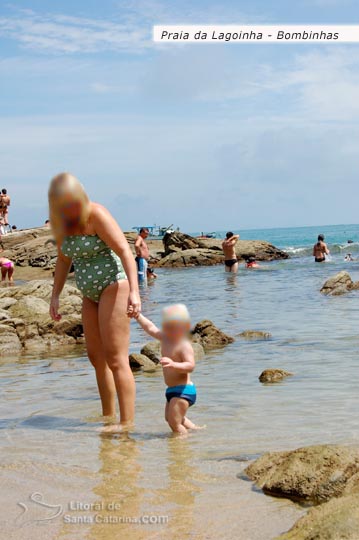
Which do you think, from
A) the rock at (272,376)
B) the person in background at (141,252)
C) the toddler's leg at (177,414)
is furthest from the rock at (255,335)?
the person in background at (141,252)

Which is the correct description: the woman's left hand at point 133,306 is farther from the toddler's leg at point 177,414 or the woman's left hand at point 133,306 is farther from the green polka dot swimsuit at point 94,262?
the toddler's leg at point 177,414

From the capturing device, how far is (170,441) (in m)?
4.91

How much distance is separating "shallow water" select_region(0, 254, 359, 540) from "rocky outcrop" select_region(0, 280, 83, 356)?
96 cm

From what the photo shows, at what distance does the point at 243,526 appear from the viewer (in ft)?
10.7

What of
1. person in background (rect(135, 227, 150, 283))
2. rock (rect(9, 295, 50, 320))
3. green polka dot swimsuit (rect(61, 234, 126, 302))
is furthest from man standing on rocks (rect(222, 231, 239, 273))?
green polka dot swimsuit (rect(61, 234, 126, 302))

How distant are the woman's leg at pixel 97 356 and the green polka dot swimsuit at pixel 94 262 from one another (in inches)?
5.7

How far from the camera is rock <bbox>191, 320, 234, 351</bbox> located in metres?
9.68

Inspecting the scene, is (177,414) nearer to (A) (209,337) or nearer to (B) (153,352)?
(B) (153,352)

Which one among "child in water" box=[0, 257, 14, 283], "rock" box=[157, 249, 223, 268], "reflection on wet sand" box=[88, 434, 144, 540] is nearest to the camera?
"reflection on wet sand" box=[88, 434, 144, 540]

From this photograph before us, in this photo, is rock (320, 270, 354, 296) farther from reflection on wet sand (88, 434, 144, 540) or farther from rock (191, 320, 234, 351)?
reflection on wet sand (88, 434, 144, 540)

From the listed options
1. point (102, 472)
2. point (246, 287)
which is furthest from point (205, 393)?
point (246, 287)

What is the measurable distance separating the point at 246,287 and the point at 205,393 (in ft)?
45.2

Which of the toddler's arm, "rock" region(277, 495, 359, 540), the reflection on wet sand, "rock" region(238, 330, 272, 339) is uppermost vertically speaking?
the toddler's arm

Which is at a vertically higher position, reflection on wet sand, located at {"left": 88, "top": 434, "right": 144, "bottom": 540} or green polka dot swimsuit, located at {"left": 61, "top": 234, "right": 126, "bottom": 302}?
green polka dot swimsuit, located at {"left": 61, "top": 234, "right": 126, "bottom": 302}
